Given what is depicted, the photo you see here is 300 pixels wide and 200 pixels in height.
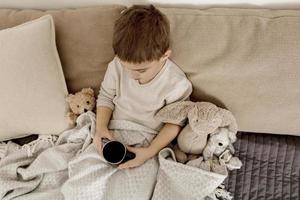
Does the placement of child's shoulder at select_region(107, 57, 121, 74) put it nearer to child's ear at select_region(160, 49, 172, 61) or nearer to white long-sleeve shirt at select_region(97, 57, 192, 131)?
white long-sleeve shirt at select_region(97, 57, 192, 131)

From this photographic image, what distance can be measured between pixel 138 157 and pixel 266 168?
0.43m

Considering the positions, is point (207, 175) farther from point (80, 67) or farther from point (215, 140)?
point (80, 67)

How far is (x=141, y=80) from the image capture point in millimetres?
1268

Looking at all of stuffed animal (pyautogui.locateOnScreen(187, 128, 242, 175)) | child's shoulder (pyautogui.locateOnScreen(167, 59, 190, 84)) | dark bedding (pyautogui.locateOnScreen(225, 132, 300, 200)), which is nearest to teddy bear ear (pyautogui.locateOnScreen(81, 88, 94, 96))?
child's shoulder (pyautogui.locateOnScreen(167, 59, 190, 84))

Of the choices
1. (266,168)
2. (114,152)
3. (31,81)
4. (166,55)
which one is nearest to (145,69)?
(166,55)

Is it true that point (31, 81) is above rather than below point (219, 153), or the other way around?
above

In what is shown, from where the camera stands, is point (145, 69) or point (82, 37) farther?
point (82, 37)

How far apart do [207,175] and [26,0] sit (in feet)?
3.05

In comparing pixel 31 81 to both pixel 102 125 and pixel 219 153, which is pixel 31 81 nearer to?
pixel 102 125

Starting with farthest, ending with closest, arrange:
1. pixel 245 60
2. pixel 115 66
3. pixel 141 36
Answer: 1. pixel 115 66
2. pixel 245 60
3. pixel 141 36

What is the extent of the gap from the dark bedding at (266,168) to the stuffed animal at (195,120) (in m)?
0.11

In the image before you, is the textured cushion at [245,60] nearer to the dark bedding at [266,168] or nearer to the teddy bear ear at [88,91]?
the dark bedding at [266,168]

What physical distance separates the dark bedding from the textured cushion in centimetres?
5

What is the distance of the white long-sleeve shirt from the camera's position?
1.27 meters
